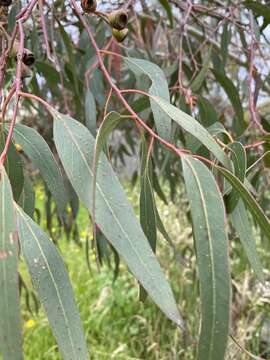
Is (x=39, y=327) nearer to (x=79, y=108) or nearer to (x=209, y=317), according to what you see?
(x=79, y=108)

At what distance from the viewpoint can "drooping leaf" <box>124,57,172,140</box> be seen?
88 cm

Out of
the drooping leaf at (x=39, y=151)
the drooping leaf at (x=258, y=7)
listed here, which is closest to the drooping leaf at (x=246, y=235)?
the drooping leaf at (x=39, y=151)

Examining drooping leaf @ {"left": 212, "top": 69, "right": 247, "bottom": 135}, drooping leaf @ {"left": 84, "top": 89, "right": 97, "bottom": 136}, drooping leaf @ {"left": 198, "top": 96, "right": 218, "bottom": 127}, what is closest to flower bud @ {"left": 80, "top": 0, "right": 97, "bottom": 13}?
drooping leaf @ {"left": 84, "top": 89, "right": 97, "bottom": 136}

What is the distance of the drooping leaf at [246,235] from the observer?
82 centimetres

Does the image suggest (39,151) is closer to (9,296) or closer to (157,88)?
(157,88)

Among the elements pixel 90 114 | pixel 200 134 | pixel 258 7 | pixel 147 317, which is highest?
pixel 258 7

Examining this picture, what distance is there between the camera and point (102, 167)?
0.72 meters

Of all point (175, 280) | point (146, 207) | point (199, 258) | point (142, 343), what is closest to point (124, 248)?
point (199, 258)

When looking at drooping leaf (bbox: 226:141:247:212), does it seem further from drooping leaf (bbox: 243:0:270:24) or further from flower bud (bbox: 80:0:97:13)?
drooping leaf (bbox: 243:0:270:24)

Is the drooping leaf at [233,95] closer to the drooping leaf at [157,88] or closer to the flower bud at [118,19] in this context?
the drooping leaf at [157,88]

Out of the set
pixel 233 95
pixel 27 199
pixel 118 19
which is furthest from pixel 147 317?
pixel 118 19

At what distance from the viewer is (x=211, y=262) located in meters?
0.62

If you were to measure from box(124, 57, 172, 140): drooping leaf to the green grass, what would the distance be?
116 centimetres

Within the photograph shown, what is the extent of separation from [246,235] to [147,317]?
193 centimetres
